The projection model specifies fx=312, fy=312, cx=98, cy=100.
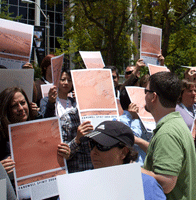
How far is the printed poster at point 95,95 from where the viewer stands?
8.80ft

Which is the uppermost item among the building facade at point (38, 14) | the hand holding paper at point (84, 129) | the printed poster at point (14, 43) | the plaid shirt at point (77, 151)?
the building facade at point (38, 14)

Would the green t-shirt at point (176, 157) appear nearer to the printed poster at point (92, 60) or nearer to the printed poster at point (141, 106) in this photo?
the printed poster at point (141, 106)

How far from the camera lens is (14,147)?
86.7 inches

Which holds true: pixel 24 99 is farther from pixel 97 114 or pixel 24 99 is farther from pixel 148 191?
pixel 148 191

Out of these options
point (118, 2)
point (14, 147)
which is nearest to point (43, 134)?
point (14, 147)

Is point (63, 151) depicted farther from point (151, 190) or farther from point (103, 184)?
point (103, 184)

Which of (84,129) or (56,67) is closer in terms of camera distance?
(84,129)

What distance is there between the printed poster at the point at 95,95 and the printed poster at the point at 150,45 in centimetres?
132

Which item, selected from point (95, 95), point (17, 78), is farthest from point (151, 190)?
point (17, 78)

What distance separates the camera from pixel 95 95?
2777 mm

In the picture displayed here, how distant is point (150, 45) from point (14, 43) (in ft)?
6.27

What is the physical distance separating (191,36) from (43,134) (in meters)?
11.7

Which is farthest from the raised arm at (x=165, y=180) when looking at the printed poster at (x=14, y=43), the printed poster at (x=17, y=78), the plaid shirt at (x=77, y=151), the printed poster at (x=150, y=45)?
the printed poster at (x=150, y=45)

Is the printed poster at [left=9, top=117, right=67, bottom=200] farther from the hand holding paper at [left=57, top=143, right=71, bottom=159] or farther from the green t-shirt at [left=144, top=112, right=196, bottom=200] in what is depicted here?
the green t-shirt at [left=144, top=112, right=196, bottom=200]
